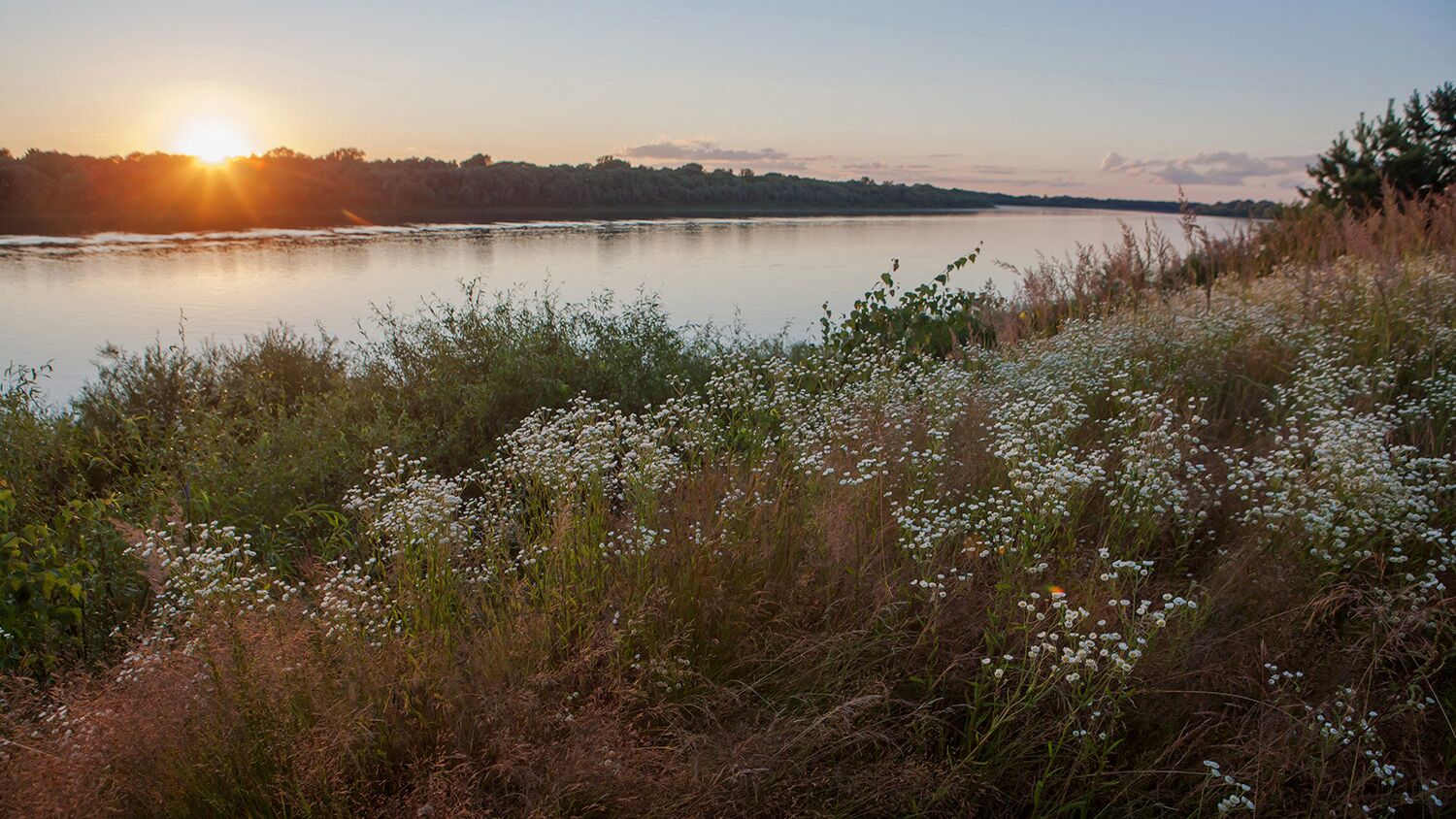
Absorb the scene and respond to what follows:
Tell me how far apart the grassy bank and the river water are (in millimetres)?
5113

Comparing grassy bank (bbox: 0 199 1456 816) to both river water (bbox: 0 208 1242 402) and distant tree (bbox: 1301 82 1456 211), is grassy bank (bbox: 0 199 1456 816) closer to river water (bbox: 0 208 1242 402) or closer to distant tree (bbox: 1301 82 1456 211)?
river water (bbox: 0 208 1242 402)

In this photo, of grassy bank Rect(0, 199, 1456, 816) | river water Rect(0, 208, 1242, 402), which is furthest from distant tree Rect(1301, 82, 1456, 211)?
grassy bank Rect(0, 199, 1456, 816)

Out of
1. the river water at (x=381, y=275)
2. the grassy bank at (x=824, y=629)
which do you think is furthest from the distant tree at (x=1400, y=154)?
the grassy bank at (x=824, y=629)

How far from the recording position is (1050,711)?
300cm

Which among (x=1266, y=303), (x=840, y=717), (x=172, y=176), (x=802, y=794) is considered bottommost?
(x=802, y=794)

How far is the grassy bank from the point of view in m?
2.63

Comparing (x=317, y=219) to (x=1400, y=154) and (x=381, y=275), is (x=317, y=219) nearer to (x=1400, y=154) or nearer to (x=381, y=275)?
(x=381, y=275)

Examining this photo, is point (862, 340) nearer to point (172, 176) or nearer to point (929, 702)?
point (929, 702)

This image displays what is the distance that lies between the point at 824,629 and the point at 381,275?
16.8 meters

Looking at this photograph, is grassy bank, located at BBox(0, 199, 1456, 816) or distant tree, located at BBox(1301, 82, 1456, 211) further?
distant tree, located at BBox(1301, 82, 1456, 211)

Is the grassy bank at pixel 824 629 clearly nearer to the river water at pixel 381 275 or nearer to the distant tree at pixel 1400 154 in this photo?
the river water at pixel 381 275

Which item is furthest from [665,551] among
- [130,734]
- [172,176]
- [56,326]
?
[172,176]

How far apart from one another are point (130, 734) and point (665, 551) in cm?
195

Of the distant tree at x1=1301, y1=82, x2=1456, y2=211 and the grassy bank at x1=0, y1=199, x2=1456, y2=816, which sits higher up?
the distant tree at x1=1301, y1=82, x2=1456, y2=211
